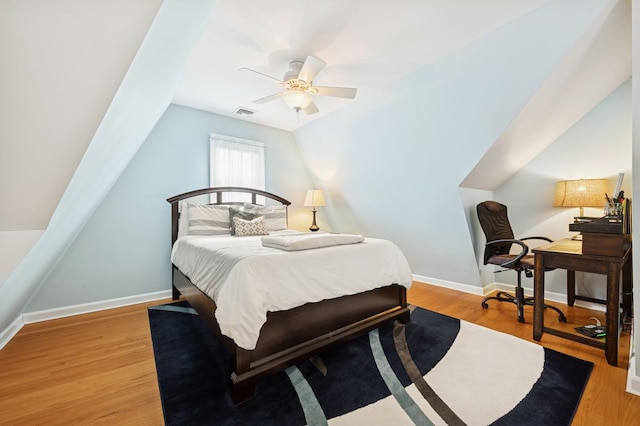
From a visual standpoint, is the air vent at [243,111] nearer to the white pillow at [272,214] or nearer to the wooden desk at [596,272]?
the white pillow at [272,214]

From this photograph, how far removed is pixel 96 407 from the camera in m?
1.51

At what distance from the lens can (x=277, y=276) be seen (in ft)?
5.64

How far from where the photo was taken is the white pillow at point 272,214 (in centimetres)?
372

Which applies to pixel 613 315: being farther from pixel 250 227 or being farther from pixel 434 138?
pixel 250 227

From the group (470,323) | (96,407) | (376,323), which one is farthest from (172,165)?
(470,323)

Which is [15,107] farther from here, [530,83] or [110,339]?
[530,83]

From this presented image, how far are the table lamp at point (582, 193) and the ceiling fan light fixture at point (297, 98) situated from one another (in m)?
2.88

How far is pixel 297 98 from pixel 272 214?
1.82 meters

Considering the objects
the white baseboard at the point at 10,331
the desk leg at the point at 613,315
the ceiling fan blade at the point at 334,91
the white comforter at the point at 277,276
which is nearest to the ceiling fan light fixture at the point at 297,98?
the ceiling fan blade at the point at 334,91

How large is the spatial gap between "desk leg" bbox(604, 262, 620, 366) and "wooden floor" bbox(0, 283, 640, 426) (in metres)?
0.08

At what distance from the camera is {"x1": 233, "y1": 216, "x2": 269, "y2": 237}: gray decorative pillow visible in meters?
3.28

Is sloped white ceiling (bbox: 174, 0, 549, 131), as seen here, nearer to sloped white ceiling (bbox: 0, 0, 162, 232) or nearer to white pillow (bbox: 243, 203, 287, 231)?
sloped white ceiling (bbox: 0, 0, 162, 232)

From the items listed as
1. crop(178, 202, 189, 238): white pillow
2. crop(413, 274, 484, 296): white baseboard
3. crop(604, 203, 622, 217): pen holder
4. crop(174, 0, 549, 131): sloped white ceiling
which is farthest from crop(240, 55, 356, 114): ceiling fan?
crop(413, 274, 484, 296): white baseboard

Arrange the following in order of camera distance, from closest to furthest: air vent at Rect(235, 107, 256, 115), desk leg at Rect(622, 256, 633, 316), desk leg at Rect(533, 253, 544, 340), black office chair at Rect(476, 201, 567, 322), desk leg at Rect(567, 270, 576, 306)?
1. desk leg at Rect(533, 253, 544, 340)
2. desk leg at Rect(622, 256, 633, 316)
3. black office chair at Rect(476, 201, 567, 322)
4. desk leg at Rect(567, 270, 576, 306)
5. air vent at Rect(235, 107, 256, 115)
